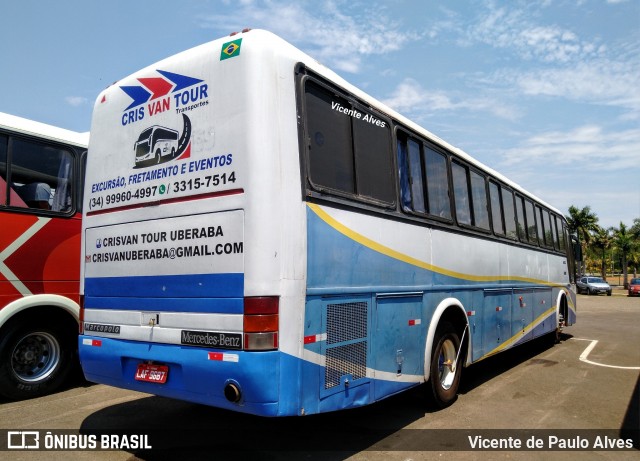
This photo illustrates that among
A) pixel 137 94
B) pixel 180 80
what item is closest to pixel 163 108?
pixel 180 80

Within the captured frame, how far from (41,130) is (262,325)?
16.6ft

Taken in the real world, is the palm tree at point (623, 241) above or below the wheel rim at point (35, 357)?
above

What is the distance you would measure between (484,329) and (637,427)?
2.16 meters

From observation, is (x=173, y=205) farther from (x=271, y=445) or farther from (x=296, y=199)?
(x=271, y=445)

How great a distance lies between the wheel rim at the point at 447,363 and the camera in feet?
20.1

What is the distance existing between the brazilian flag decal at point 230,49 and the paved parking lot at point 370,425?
3.43m

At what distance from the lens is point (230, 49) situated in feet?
13.1

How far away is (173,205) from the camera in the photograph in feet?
13.8

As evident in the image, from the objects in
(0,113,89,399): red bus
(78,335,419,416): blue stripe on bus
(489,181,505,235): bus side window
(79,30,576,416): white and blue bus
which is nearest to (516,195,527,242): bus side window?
(489,181,505,235): bus side window

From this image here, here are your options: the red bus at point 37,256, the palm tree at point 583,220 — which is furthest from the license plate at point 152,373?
the palm tree at point 583,220

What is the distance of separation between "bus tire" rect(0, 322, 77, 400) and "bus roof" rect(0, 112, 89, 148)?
252cm

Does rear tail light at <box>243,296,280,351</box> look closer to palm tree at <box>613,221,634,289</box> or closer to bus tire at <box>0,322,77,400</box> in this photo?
bus tire at <box>0,322,77,400</box>

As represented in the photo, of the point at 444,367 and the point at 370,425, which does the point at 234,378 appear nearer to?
the point at 370,425

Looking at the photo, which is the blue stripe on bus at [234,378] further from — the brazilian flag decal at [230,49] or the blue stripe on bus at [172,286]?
the brazilian flag decal at [230,49]
